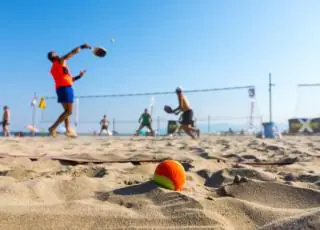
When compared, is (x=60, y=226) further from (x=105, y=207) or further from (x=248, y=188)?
(x=248, y=188)

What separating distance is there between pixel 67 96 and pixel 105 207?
4558mm

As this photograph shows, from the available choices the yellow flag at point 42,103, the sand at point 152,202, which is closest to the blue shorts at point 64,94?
the sand at point 152,202

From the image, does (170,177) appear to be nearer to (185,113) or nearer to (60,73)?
(60,73)

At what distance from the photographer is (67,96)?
566 centimetres

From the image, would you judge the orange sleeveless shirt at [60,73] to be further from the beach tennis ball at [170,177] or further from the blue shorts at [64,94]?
the beach tennis ball at [170,177]

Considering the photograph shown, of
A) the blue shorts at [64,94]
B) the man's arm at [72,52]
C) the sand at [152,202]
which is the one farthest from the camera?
the blue shorts at [64,94]

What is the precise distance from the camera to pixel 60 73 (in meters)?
5.59

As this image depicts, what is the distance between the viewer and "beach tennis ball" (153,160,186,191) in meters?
1.65

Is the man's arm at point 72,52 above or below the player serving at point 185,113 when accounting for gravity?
above

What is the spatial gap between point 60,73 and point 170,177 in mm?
4409

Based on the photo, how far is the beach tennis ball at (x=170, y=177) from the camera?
5.41ft

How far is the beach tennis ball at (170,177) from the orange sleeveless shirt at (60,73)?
169 inches

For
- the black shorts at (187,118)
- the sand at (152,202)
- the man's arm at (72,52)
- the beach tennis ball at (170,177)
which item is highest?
the man's arm at (72,52)

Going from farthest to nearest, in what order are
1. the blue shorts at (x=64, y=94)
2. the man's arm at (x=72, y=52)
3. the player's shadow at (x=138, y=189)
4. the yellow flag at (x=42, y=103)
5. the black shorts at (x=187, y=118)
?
1. the yellow flag at (x=42, y=103)
2. the black shorts at (x=187, y=118)
3. the blue shorts at (x=64, y=94)
4. the man's arm at (x=72, y=52)
5. the player's shadow at (x=138, y=189)
